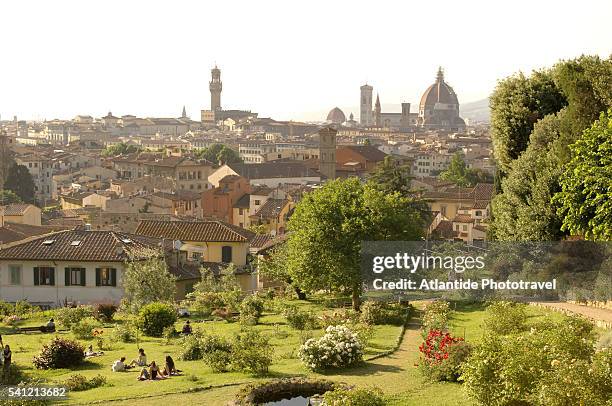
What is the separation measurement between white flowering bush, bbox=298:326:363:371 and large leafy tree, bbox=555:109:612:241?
7403 mm

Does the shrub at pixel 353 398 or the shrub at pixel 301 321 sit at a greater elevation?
the shrub at pixel 353 398

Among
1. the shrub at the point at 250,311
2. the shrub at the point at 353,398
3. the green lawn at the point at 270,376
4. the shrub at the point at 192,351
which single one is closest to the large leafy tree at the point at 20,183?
the shrub at the point at 250,311

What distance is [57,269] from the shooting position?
113ft

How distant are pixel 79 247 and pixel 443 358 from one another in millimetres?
21099

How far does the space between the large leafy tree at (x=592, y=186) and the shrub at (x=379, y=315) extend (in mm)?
5476

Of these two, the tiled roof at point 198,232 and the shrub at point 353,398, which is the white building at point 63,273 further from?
the shrub at point 353,398

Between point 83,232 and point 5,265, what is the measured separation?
11.9 ft

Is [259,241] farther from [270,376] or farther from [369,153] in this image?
[369,153]

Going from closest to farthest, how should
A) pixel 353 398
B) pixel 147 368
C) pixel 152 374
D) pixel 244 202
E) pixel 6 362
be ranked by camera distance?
pixel 353 398
pixel 152 374
pixel 6 362
pixel 147 368
pixel 244 202

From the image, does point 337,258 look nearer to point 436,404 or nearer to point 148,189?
point 436,404

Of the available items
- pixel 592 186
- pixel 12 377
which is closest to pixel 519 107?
pixel 592 186

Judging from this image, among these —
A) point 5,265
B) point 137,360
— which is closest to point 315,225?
point 137,360

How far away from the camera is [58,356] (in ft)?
67.4

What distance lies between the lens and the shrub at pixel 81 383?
18297mm
